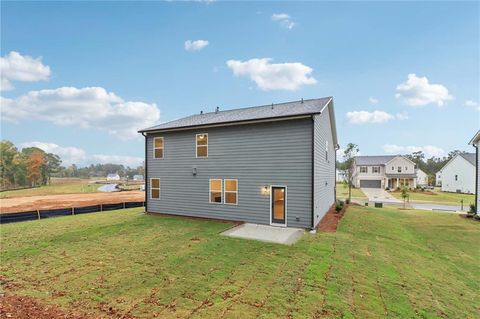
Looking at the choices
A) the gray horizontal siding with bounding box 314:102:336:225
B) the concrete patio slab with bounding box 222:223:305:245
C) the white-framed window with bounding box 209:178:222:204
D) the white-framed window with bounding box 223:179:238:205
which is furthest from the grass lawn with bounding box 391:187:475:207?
the white-framed window with bounding box 209:178:222:204

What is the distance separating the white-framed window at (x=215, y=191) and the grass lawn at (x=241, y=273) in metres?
2.40

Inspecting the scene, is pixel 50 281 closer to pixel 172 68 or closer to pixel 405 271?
pixel 405 271

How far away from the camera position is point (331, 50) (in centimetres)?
1881

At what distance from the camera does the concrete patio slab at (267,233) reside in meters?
8.47

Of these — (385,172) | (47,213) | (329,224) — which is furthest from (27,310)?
(385,172)

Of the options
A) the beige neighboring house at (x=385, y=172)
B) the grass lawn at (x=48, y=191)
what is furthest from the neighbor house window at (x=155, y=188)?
the beige neighboring house at (x=385, y=172)

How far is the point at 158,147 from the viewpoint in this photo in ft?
46.2

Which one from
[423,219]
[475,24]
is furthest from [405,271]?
[475,24]

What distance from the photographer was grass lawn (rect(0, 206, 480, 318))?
429 cm

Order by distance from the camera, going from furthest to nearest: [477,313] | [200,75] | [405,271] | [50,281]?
[200,75] → [405,271] → [50,281] → [477,313]

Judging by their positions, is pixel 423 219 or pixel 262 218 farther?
pixel 423 219

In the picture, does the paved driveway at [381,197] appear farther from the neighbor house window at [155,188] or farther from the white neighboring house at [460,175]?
the neighbor house window at [155,188]

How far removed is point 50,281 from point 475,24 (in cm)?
2307

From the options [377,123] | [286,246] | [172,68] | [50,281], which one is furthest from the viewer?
[377,123]
